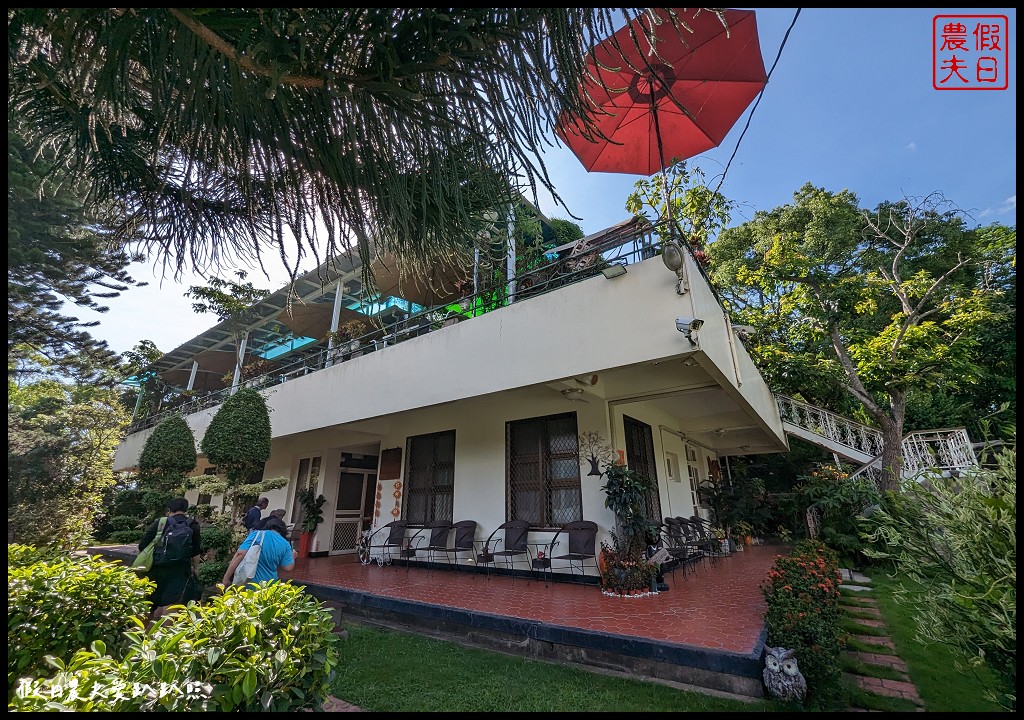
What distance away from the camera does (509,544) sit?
23.4ft

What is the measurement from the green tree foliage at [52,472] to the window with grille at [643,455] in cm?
710

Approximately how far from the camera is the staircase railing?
12.0 meters

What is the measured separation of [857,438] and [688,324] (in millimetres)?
11519

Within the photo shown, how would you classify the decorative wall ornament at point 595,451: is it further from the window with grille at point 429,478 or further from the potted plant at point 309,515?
the potted plant at point 309,515

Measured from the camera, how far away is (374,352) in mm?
7848

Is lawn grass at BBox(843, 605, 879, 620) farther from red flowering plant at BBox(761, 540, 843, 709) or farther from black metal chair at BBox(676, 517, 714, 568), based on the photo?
black metal chair at BBox(676, 517, 714, 568)

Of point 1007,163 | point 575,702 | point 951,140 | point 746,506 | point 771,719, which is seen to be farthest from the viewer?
point 746,506

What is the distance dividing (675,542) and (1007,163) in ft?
23.4

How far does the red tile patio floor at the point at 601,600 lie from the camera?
4.17m

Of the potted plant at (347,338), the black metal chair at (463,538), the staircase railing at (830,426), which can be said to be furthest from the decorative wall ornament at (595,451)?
the staircase railing at (830,426)

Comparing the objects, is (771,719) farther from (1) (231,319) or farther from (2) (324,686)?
(1) (231,319)

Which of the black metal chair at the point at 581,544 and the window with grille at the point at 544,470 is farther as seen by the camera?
the window with grille at the point at 544,470

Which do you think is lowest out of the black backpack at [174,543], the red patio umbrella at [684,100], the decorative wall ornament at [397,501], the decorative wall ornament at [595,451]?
the black backpack at [174,543]

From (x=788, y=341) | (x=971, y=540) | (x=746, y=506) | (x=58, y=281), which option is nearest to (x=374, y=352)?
(x=58, y=281)
